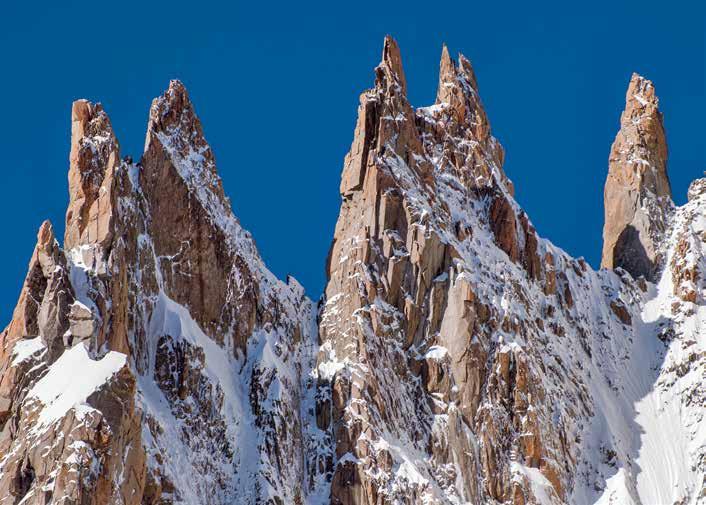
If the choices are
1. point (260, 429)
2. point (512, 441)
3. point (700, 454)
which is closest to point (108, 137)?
point (260, 429)

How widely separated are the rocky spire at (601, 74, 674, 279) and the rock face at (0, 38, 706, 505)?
1270cm

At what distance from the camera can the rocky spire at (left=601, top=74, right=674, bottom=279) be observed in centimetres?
18275

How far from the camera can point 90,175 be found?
123750 mm

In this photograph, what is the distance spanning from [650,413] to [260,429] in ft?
146

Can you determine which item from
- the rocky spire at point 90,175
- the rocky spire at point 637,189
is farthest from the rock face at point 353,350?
the rocky spire at point 637,189

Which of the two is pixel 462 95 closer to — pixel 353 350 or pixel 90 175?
pixel 353 350

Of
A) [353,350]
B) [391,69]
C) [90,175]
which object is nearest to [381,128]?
[391,69]

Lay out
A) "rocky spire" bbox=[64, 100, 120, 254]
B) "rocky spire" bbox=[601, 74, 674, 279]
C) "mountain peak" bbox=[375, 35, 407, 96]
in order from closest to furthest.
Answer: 1. "rocky spire" bbox=[64, 100, 120, 254]
2. "mountain peak" bbox=[375, 35, 407, 96]
3. "rocky spire" bbox=[601, 74, 674, 279]

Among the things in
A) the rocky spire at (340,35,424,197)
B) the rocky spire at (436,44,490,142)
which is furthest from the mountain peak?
the rocky spire at (436,44,490,142)

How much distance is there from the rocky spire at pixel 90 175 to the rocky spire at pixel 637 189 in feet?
234

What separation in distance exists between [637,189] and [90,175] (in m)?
81.2

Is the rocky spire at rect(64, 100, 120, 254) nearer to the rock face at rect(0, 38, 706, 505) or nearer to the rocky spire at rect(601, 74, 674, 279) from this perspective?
the rock face at rect(0, 38, 706, 505)

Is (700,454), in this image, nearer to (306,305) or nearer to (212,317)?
(306,305)

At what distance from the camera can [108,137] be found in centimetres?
12662
